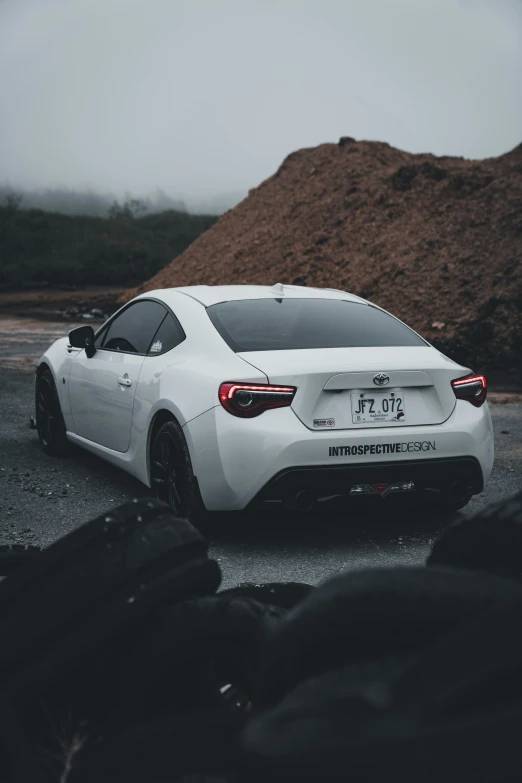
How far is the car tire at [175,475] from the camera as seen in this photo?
197 inches

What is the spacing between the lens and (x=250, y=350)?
5.08 m

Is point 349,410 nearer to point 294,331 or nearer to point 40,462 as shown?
point 294,331


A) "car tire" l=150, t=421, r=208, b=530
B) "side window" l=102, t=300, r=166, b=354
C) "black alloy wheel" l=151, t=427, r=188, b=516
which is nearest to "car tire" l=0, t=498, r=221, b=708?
"car tire" l=150, t=421, r=208, b=530

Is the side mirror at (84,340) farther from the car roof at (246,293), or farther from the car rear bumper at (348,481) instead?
the car rear bumper at (348,481)

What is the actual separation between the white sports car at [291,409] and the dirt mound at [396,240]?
10582 millimetres

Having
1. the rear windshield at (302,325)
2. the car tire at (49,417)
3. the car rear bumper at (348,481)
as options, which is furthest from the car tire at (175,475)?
the car tire at (49,417)

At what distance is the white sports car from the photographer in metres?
4.77

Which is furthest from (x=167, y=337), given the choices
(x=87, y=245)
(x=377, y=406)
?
(x=87, y=245)

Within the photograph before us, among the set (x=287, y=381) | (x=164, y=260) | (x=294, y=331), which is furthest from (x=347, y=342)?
(x=164, y=260)

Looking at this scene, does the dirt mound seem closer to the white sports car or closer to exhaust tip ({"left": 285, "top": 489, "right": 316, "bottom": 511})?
the white sports car

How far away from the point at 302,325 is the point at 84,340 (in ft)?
6.51

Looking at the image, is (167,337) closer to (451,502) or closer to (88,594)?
(451,502)

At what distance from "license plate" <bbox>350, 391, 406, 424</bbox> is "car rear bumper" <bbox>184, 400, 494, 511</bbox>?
70mm

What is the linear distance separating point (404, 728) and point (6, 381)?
41.9 ft
